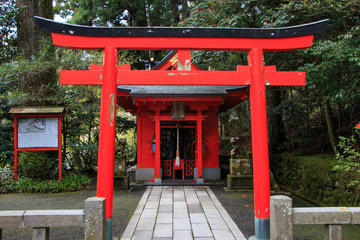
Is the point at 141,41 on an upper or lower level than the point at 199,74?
upper

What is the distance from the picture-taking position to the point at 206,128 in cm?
1066

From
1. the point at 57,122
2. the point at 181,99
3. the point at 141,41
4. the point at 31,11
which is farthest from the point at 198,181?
A: the point at 31,11

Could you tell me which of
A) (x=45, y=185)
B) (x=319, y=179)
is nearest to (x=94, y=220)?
(x=45, y=185)

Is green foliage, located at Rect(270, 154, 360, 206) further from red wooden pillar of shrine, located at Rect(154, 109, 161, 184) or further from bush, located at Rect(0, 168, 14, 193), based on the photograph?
bush, located at Rect(0, 168, 14, 193)

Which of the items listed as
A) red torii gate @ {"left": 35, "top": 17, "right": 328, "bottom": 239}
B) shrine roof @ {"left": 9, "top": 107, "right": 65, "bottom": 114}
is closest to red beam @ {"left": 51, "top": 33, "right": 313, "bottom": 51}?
red torii gate @ {"left": 35, "top": 17, "right": 328, "bottom": 239}

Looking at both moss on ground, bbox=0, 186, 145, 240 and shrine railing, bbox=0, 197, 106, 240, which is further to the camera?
moss on ground, bbox=0, 186, 145, 240

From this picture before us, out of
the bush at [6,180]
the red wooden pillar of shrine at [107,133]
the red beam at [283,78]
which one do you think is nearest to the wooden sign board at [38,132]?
the bush at [6,180]

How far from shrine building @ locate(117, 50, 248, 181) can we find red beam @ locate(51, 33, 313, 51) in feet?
16.0

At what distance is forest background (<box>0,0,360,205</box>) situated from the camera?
6117 mm

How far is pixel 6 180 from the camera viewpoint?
8195mm

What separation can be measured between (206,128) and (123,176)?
14.0 ft

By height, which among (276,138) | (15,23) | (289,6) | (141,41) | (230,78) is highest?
(15,23)

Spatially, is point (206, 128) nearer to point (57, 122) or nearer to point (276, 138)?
point (276, 138)

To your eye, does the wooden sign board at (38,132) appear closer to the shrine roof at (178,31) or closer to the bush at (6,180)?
the bush at (6,180)
